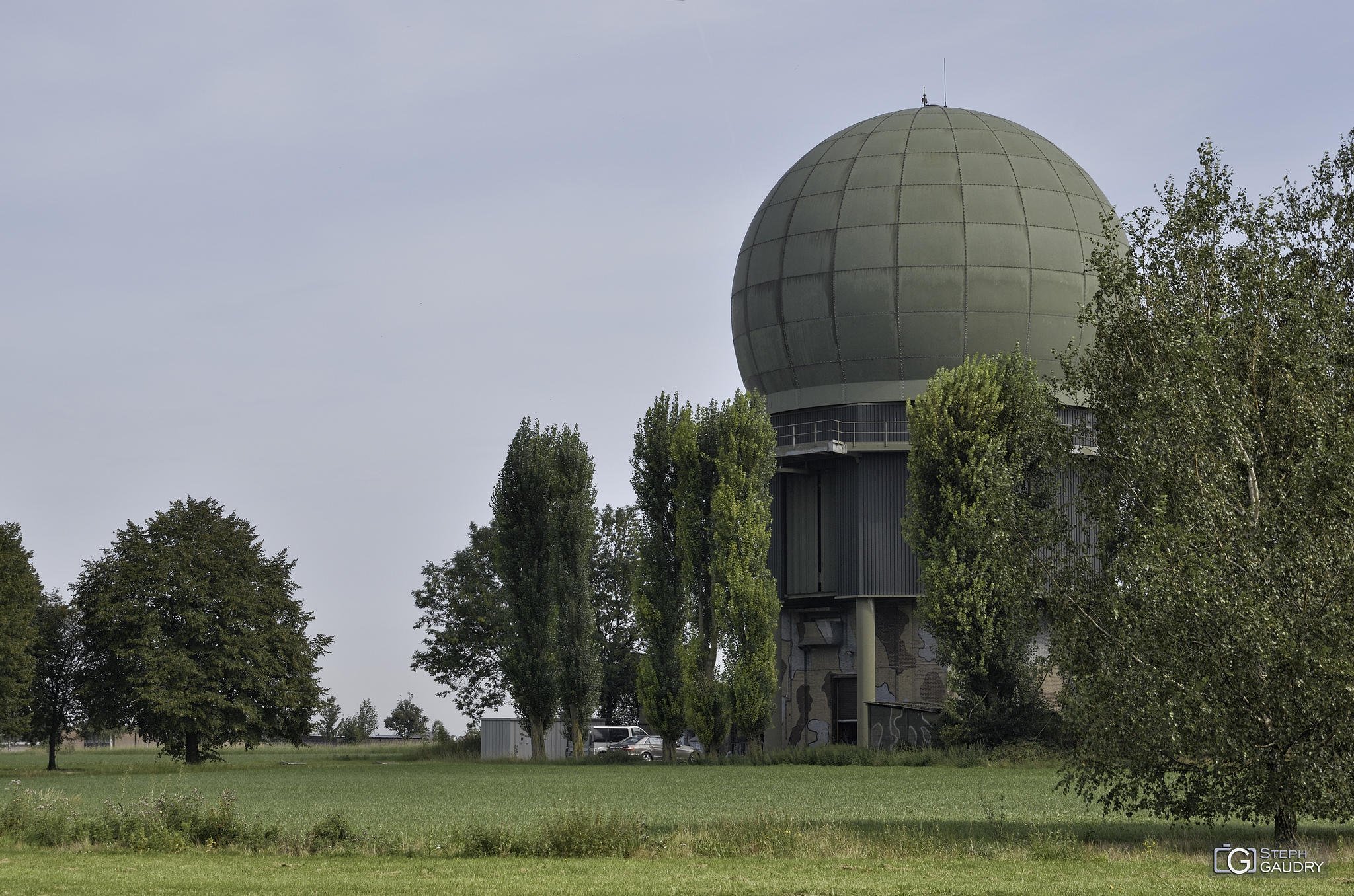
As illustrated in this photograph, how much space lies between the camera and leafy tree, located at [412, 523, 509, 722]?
213 ft

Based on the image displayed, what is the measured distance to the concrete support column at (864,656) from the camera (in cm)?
4106

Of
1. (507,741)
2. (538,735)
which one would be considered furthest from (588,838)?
(507,741)

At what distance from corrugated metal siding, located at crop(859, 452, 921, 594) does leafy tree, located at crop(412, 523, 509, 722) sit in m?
25.8

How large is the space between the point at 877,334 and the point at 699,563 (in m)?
8.33

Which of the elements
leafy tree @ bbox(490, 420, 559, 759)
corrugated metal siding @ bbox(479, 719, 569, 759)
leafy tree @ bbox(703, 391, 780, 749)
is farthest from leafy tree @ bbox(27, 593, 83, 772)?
leafy tree @ bbox(703, 391, 780, 749)

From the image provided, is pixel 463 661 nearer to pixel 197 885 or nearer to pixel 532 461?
pixel 532 461

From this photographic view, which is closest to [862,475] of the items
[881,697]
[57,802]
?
[881,697]

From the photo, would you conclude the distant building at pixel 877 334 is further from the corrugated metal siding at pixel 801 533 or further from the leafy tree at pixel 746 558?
the leafy tree at pixel 746 558

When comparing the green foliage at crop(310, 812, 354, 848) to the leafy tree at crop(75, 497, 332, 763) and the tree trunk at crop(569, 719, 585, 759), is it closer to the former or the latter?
the tree trunk at crop(569, 719, 585, 759)

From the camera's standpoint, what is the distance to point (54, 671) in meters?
52.5

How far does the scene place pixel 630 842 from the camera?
15305 millimetres

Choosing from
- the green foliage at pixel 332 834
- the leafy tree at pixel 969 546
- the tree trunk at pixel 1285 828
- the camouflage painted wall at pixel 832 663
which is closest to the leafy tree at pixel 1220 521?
the tree trunk at pixel 1285 828

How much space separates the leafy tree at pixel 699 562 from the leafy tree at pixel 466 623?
76.1 ft

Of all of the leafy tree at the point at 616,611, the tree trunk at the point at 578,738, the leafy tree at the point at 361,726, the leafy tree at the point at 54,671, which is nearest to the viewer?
the tree trunk at the point at 578,738
